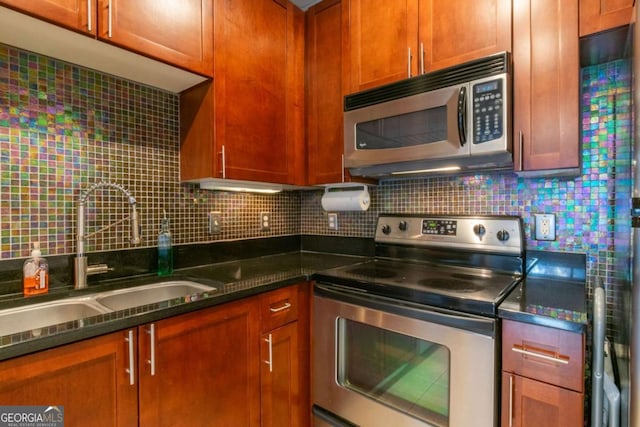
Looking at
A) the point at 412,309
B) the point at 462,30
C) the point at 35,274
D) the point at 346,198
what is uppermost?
the point at 462,30

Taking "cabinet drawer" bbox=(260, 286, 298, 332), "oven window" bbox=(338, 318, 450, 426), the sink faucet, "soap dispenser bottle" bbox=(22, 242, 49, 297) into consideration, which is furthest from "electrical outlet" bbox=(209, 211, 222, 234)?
"oven window" bbox=(338, 318, 450, 426)

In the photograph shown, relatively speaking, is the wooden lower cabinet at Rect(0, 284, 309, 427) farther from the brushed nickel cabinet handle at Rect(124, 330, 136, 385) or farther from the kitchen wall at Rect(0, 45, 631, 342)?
the kitchen wall at Rect(0, 45, 631, 342)

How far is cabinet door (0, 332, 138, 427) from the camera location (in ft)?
2.63

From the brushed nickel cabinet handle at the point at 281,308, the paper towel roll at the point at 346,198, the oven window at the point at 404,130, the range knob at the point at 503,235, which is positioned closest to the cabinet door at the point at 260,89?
the paper towel roll at the point at 346,198

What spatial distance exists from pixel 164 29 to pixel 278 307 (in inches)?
49.5

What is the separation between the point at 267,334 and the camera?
1.39 metres

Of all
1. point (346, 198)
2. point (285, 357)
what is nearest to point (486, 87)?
point (346, 198)

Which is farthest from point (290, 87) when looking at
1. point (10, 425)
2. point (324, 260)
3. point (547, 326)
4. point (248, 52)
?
point (10, 425)

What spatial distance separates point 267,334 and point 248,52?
4.49 feet

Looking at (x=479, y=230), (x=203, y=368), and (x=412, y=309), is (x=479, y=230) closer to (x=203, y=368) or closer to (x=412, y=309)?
(x=412, y=309)

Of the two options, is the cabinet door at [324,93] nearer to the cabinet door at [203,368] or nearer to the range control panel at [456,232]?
the range control panel at [456,232]

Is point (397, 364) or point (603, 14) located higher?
point (603, 14)

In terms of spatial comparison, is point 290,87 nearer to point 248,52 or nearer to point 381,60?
point 248,52

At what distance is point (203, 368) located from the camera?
3.85 feet
